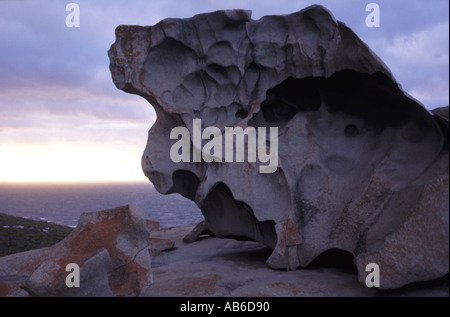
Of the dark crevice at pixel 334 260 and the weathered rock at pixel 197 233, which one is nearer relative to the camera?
the dark crevice at pixel 334 260

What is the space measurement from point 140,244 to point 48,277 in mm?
1352

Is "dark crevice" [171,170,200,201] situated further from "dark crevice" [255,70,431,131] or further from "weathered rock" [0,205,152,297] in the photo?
"weathered rock" [0,205,152,297]

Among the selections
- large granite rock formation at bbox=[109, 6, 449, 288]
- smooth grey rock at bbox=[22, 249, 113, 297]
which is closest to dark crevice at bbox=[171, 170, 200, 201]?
large granite rock formation at bbox=[109, 6, 449, 288]

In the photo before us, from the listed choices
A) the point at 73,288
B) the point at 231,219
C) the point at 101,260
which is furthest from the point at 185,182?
the point at 73,288

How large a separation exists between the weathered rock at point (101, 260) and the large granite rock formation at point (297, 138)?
2317 millimetres

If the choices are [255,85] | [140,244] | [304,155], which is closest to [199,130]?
[255,85]

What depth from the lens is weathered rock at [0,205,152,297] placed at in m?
5.03

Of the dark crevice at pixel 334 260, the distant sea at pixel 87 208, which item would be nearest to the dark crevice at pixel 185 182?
the dark crevice at pixel 334 260

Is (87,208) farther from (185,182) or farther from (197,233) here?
(185,182)

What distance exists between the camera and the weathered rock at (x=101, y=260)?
5031mm

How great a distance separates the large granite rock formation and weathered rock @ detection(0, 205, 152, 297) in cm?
232

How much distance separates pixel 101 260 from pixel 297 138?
4422mm

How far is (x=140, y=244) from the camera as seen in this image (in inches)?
235

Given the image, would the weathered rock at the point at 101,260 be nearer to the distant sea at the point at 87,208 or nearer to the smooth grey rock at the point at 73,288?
the smooth grey rock at the point at 73,288
